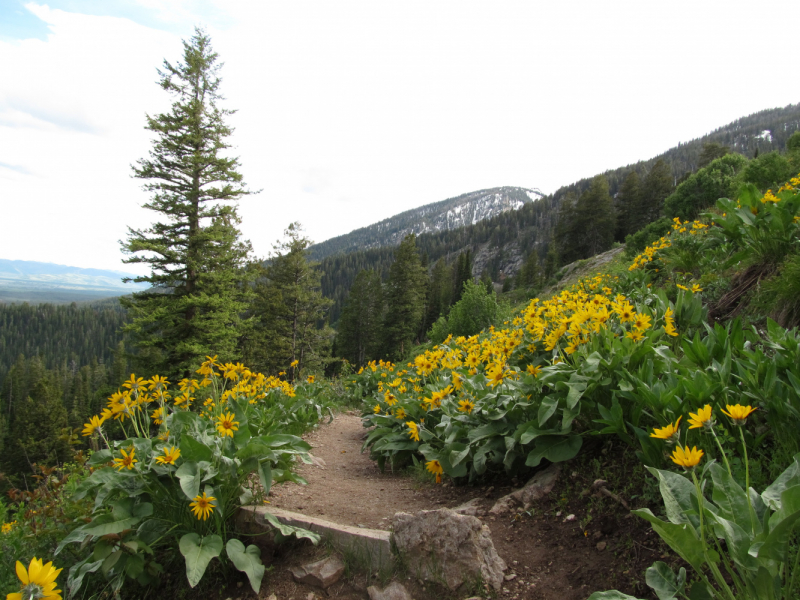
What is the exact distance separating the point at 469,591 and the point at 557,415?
123 cm

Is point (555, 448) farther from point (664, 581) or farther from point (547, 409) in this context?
point (664, 581)

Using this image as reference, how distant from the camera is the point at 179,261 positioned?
15391 millimetres

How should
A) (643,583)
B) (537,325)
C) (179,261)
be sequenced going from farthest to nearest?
1. (179,261)
2. (537,325)
3. (643,583)

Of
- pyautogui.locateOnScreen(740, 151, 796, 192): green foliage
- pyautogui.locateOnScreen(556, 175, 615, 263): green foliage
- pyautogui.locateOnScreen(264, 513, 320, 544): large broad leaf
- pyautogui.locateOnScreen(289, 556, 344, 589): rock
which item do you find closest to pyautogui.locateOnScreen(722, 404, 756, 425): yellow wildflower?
pyautogui.locateOnScreen(289, 556, 344, 589): rock

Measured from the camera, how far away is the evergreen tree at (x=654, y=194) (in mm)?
45219

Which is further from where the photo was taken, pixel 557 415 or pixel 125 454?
pixel 557 415

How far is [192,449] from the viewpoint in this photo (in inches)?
99.2

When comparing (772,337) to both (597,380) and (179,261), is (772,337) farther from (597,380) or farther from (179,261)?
(179,261)

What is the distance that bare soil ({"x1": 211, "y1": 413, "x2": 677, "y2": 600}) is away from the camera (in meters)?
1.80

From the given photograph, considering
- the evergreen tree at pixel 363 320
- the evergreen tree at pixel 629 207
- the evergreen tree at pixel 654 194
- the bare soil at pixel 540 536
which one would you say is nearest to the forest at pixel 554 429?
the bare soil at pixel 540 536

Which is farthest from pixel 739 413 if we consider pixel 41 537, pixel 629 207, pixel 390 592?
pixel 629 207

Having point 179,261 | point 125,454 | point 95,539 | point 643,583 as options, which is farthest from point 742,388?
point 179,261

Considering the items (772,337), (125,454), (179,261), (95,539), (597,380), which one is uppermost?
→ (179,261)

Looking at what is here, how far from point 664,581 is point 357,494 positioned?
8.63ft
